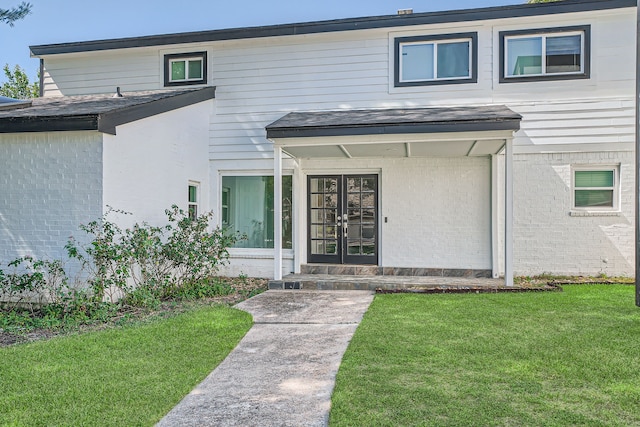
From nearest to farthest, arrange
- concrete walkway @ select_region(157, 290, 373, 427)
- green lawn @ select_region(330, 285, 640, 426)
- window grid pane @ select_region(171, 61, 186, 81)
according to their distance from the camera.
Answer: green lawn @ select_region(330, 285, 640, 426)
concrete walkway @ select_region(157, 290, 373, 427)
window grid pane @ select_region(171, 61, 186, 81)

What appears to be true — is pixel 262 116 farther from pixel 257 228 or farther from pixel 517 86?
pixel 517 86

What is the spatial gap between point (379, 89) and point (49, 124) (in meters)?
6.09

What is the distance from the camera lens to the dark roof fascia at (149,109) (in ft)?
24.2

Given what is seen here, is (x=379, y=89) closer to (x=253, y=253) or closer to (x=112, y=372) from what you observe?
(x=253, y=253)

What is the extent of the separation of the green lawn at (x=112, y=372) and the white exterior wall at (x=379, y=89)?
502 centimetres

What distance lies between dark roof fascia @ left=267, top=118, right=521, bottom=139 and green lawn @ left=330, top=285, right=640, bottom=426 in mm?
2858

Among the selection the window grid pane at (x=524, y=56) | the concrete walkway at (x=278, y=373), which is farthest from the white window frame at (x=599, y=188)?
the concrete walkway at (x=278, y=373)

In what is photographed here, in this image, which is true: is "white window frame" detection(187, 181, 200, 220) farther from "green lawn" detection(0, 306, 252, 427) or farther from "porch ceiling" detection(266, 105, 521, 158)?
"green lawn" detection(0, 306, 252, 427)

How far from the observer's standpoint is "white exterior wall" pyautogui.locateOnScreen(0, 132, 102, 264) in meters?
7.39

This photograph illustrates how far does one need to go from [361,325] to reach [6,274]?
540 centimetres

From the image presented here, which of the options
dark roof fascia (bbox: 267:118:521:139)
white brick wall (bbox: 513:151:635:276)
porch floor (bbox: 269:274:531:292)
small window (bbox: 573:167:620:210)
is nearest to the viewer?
dark roof fascia (bbox: 267:118:521:139)

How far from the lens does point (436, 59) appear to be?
33.1ft

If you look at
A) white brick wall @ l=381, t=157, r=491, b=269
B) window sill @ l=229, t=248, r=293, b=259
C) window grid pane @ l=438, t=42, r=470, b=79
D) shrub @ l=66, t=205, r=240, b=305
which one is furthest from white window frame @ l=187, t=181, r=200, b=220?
window grid pane @ l=438, t=42, r=470, b=79

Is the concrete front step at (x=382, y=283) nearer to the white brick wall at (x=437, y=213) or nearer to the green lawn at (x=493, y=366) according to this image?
the white brick wall at (x=437, y=213)
